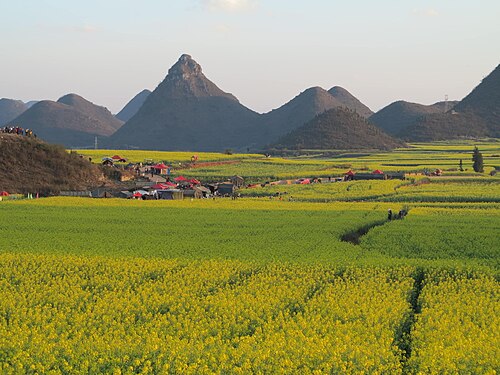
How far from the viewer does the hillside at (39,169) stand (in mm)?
92438

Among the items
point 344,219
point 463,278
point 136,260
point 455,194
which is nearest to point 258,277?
point 136,260

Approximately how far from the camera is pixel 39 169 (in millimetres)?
97875

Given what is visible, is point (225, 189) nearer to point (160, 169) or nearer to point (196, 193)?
point (196, 193)

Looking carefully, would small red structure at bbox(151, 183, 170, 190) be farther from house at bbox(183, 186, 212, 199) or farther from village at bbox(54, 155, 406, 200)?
house at bbox(183, 186, 212, 199)

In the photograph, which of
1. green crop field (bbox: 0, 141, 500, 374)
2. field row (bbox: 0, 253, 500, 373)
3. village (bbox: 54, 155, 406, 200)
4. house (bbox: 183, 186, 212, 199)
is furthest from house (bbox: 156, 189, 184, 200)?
field row (bbox: 0, 253, 500, 373)

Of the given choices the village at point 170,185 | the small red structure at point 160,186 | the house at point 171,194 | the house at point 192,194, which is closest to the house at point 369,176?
the village at point 170,185

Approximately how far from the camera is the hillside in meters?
92.4

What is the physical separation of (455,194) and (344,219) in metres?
30.5

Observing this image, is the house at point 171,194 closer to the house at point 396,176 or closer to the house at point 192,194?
the house at point 192,194

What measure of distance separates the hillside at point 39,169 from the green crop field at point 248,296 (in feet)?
146

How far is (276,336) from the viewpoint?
62.7 feet

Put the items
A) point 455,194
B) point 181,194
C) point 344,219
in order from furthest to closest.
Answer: point 181,194
point 455,194
point 344,219

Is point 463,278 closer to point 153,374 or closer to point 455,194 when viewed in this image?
point 153,374

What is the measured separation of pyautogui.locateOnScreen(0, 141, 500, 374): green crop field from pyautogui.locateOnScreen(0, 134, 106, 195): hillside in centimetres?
4446
